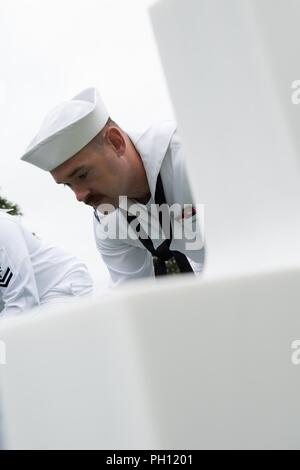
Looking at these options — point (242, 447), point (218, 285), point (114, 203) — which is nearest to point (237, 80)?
point (218, 285)

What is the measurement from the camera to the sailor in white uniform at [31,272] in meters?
2.40

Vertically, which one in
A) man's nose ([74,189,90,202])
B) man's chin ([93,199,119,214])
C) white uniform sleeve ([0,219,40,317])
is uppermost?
man's nose ([74,189,90,202])

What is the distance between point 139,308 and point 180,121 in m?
0.36

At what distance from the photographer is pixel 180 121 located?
75 centimetres

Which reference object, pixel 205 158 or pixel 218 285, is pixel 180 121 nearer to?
pixel 205 158

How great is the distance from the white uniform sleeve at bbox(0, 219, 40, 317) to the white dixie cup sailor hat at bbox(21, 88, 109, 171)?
1.44ft

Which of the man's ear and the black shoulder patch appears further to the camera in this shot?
the black shoulder patch

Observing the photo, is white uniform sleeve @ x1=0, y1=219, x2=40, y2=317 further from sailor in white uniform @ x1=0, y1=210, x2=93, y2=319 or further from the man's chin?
the man's chin

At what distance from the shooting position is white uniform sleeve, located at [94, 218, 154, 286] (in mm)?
2646

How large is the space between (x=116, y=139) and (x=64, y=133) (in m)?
0.24

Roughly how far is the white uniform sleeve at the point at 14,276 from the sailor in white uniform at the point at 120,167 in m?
0.42

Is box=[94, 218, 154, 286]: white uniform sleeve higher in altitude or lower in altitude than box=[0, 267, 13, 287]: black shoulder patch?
lower

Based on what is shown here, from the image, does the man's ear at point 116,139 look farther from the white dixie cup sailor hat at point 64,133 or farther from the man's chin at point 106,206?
the man's chin at point 106,206

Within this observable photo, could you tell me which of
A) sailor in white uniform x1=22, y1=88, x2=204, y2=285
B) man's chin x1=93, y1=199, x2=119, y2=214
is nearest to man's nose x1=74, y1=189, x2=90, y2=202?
sailor in white uniform x1=22, y1=88, x2=204, y2=285
